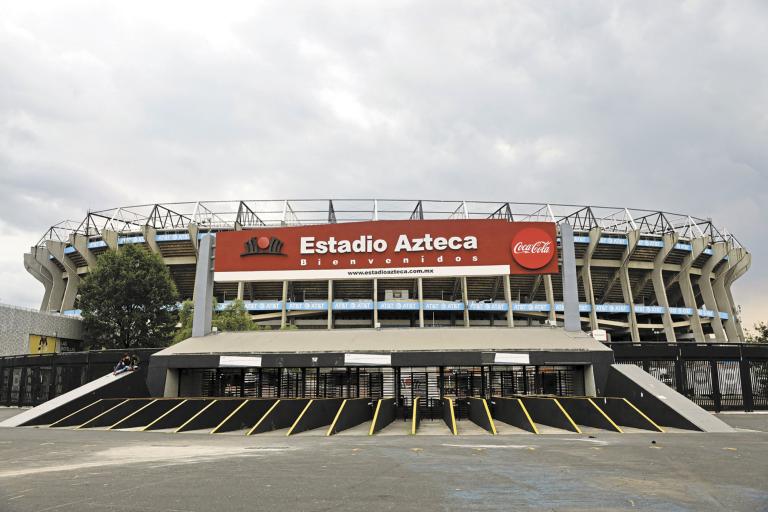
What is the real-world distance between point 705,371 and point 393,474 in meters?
22.6

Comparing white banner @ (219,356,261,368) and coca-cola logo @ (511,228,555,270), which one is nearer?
white banner @ (219,356,261,368)

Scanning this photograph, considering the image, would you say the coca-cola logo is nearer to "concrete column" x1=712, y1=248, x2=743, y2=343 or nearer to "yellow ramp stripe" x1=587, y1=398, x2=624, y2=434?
"yellow ramp stripe" x1=587, y1=398, x2=624, y2=434

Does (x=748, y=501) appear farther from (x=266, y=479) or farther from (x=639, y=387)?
(x=639, y=387)

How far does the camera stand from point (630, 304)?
228 ft

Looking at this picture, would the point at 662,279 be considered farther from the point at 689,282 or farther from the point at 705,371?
the point at 705,371

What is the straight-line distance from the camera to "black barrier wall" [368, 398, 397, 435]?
19.4 meters

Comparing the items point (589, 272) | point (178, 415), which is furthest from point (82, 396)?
point (589, 272)

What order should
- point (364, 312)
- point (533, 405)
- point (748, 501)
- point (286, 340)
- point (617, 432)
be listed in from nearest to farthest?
1. point (748, 501)
2. point (617, 432)
3. point (533, 405)
4. point (286, 340)
5. point (364, 312)

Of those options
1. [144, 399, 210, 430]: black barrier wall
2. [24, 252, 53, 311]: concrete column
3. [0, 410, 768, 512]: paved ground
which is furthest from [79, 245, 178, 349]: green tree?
[0, 410, 768, 512]: paved ground

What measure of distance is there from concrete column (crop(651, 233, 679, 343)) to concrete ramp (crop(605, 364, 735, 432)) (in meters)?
51.5

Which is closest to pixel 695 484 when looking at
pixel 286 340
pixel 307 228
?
pixel 286 340

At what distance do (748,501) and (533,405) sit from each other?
44.4ft

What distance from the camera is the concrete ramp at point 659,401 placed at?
1802 centimetres

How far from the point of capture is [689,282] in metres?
72.2
